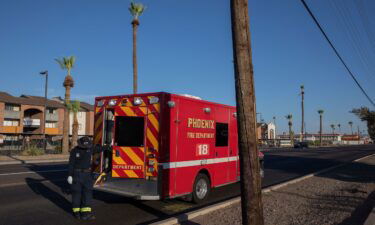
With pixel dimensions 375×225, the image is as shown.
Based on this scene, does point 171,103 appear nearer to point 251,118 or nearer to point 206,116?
point 206,116

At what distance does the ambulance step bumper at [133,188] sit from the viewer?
7770 mm

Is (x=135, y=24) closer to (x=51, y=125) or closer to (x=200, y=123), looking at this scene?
(x=200, y=123)

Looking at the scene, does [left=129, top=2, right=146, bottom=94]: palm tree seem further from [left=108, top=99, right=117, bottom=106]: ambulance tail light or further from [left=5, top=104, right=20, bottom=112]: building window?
[left=5, top=104, right=20, bottom=112]: building window

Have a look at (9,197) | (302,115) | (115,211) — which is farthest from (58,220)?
(302,115)

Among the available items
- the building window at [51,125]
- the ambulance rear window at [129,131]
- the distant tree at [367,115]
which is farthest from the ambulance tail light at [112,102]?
the building window at [51,125]

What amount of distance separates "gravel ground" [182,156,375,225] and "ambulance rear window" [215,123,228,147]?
77.3 inches

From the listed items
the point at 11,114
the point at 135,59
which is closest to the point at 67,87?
the point at 135,59

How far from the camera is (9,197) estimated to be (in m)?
9.47

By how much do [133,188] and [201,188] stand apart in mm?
2038

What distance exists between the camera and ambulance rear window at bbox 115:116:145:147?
8305 millimetres

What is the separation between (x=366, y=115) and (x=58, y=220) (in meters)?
28.5

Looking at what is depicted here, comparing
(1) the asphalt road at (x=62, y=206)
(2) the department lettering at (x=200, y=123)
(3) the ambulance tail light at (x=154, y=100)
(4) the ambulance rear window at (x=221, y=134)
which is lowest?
(1) the asphalt road at (x=62, y=206)

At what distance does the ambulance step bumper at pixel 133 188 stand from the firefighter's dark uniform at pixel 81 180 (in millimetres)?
902

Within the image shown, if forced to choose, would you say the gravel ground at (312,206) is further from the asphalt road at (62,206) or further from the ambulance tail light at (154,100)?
the ambulance tail light at (154,100)
